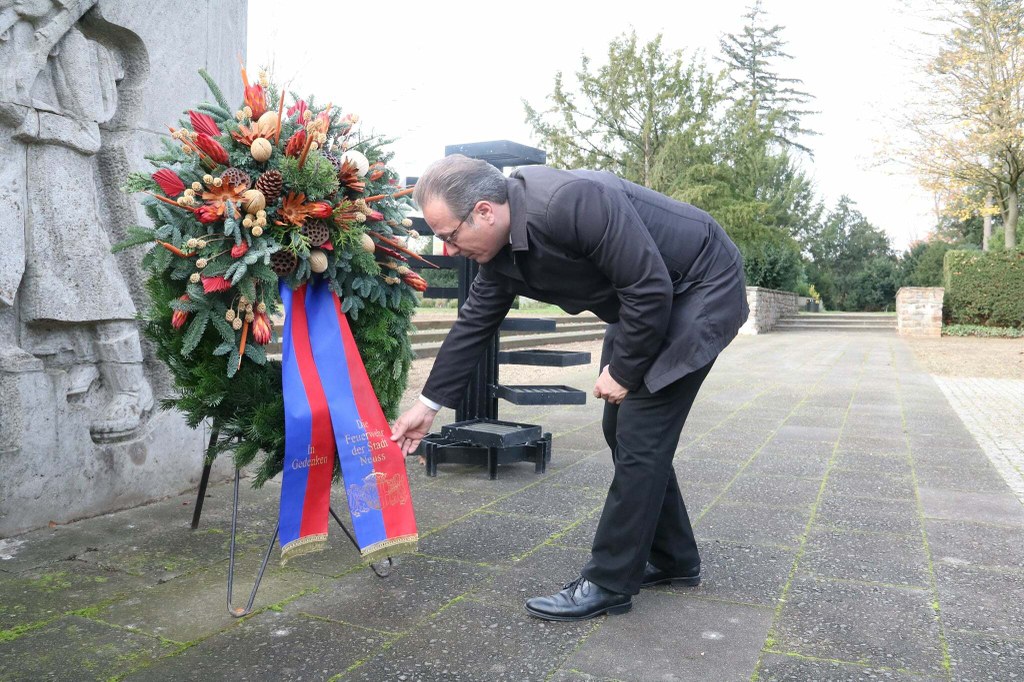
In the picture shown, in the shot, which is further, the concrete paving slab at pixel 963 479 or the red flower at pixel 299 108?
the concrete paving slab at pixel 963 479

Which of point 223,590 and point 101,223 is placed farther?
point 101,223

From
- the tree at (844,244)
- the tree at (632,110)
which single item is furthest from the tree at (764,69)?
the tree at (632,110)

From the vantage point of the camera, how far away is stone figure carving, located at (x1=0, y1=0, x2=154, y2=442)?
10.9 ft

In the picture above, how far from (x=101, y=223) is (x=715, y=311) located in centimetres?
290

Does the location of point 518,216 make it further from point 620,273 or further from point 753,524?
point 753,524

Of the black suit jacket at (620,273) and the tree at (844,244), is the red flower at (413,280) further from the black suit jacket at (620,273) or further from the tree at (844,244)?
the tree at (844,244)

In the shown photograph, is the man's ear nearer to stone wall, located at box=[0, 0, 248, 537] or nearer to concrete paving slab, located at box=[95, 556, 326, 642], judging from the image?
concrete paving slab, located at box=[95, 556, 326, 642]

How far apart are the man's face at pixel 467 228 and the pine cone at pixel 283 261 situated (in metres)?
0.58

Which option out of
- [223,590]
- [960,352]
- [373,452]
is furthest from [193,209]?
[960,352]

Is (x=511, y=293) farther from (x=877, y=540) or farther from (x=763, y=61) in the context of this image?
(x=763, y=61)

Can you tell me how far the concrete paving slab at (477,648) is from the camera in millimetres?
2254

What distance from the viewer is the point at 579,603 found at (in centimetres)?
266

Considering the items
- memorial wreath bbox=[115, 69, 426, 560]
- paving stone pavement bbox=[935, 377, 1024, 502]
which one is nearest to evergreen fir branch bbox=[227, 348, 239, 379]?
memorial wreath bbox=[115, 69, 426, 560]

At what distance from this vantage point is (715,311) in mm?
2602
